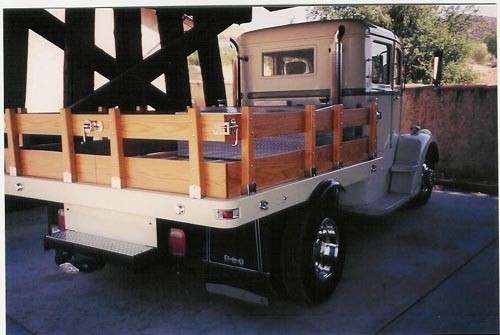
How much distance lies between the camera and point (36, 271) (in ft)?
13.2

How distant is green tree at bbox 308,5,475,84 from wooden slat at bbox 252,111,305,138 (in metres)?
1.26

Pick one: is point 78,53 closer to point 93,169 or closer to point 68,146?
point 68,146

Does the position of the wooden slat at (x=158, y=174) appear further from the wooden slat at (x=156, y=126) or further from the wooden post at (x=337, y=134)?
the wooden post at (x=337, y=134)

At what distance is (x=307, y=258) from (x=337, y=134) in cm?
96

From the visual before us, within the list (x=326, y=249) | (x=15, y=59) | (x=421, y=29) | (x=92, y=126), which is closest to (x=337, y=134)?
(x=326, y=249)

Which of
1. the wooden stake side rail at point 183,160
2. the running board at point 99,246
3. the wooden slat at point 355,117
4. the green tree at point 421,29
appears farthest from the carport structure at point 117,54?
the wooden slat at point 355,117

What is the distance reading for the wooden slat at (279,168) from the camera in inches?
105

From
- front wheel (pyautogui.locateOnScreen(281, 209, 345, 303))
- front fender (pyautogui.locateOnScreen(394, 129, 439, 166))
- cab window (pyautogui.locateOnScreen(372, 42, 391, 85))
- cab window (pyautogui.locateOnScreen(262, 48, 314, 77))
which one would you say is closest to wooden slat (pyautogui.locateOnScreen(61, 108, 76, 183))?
front wheel (pyautogui.locateOnScreen(281, 209, 345, 303))

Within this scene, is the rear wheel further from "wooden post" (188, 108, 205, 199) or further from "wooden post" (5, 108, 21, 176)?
"wooden post" (5, 108, 21, 176)

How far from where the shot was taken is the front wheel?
3057mm

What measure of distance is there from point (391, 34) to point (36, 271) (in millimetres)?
4213

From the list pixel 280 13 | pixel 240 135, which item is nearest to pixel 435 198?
pixel 280 13

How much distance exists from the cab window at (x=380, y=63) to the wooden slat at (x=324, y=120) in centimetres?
155

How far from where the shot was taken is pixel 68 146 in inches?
117
